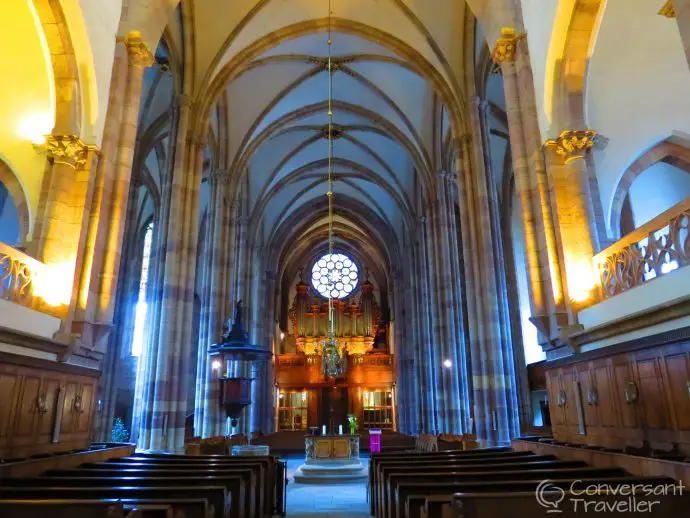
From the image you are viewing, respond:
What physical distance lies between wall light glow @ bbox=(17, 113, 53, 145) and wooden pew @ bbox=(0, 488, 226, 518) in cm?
629

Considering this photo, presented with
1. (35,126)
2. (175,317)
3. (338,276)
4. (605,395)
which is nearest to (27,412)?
(35,126)

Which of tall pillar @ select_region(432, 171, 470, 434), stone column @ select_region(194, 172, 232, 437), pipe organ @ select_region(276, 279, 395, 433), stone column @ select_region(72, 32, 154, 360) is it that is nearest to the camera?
stone column @ select_region(72, 32, 154, 360)

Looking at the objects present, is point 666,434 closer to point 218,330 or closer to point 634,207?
point 634,207

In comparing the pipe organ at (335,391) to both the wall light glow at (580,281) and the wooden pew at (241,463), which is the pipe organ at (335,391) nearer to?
the wooden pew at (241,463)

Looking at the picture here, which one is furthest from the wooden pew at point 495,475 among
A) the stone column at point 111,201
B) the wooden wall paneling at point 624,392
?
the stone column at point 111,201

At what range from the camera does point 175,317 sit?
462 inches

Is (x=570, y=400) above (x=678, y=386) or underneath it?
underneath

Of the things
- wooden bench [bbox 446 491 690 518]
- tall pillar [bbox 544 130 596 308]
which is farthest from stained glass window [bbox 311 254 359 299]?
wooden bench [bbox 446 491 690 518]

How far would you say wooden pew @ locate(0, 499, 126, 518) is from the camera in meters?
3.01

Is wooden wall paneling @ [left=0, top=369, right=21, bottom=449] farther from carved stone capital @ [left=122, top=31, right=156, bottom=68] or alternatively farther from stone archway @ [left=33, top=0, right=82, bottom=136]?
carved stone capital @ [left=122, top=31, right=156, bottom=68]

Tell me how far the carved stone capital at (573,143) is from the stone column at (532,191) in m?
0.35

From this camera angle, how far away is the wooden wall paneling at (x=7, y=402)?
5.54m

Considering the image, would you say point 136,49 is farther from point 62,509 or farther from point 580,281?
point 580,281

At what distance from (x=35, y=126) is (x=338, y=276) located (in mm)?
26168
